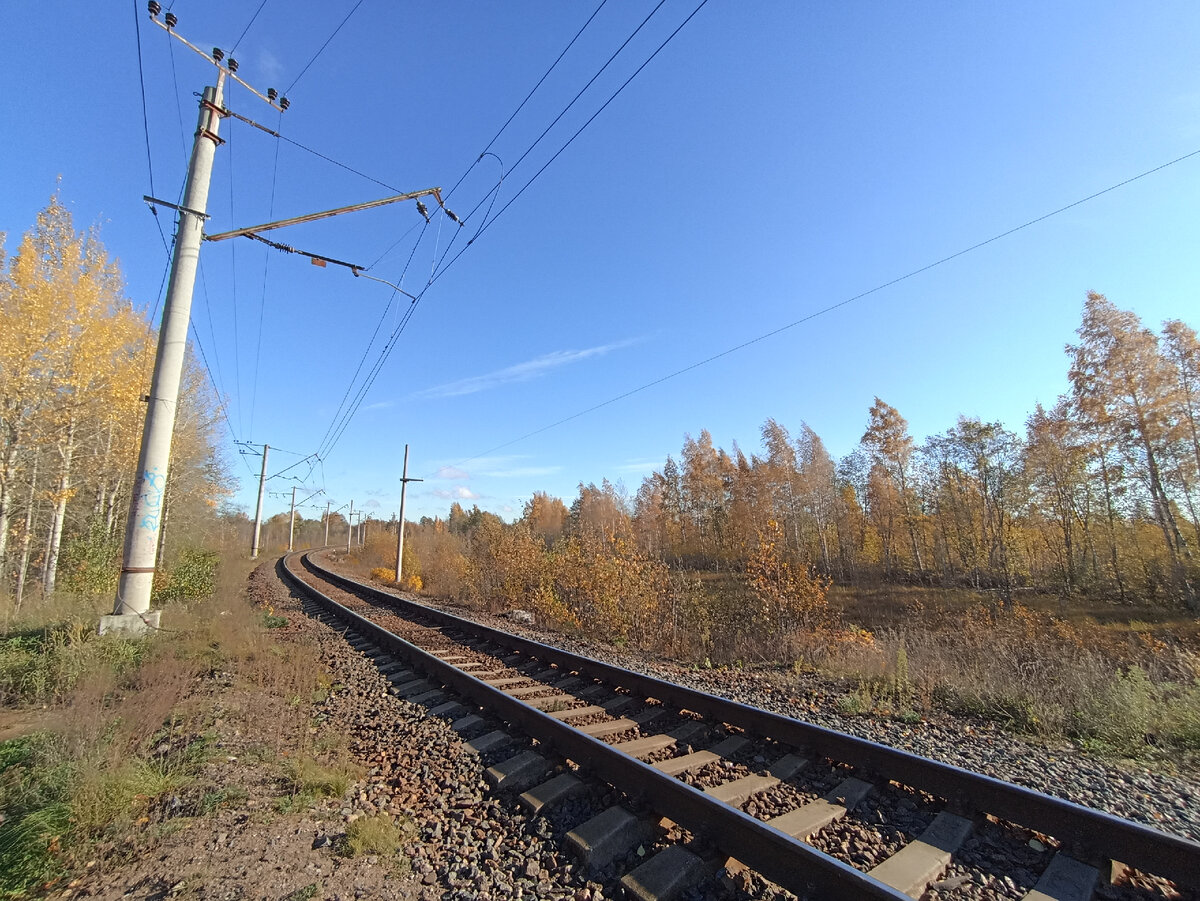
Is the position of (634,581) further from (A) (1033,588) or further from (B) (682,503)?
(B) (682,503)

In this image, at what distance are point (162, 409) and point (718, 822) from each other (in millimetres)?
9827

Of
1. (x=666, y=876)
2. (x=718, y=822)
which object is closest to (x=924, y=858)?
(x=718, y=822)

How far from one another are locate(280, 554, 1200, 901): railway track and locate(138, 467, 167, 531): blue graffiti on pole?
5.68 meters

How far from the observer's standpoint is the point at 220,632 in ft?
30.0

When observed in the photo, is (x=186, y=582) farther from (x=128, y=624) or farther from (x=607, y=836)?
(x=607, y=836)

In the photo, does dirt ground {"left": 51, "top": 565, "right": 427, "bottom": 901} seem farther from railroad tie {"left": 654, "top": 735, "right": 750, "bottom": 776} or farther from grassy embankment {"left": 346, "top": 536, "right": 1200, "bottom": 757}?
grassy embankment {"left": 346, "top": 536, "right": 1200, "bottom": 757}

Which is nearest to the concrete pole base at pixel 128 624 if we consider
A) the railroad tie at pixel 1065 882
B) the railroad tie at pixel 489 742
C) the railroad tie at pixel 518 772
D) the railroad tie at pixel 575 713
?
the railroad tie at pixel 489 742

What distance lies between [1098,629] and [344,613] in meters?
27.4

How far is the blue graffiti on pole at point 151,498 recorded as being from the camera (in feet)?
27.4

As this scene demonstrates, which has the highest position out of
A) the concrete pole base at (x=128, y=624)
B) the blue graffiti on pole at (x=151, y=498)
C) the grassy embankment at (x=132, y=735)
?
the blue graffiti on pole at (x=151, y=498)

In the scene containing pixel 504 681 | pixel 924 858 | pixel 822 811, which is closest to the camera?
pixel 924 858

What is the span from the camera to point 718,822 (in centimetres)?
323

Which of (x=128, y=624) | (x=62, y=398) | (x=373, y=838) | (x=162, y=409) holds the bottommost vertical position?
(x=373, y=838)

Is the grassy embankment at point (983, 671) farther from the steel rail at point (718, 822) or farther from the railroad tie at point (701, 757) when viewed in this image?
the steel rail at point (718, 822)
